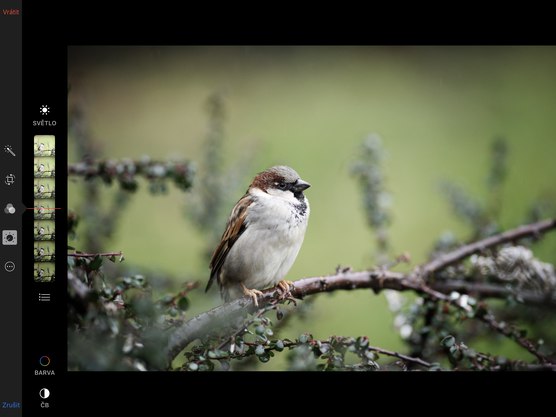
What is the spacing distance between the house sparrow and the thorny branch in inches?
4.1

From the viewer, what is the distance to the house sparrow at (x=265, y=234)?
2.40 meters

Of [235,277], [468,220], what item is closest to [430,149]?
[468,220]

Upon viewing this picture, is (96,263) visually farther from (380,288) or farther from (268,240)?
(380,288)

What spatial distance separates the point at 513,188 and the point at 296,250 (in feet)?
5.29

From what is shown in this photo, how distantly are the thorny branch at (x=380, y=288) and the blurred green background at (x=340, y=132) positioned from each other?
597 millimetres

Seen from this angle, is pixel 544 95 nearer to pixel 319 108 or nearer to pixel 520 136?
pixel 520 136

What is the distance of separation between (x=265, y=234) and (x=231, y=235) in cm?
14

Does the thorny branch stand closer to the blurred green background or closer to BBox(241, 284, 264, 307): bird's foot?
BBox(241, 284, 264, 307): bird's foot

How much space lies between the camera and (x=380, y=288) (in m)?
2.15

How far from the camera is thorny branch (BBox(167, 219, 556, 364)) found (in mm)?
1836

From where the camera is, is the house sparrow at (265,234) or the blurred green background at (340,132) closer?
the house sparrow at (265,234)

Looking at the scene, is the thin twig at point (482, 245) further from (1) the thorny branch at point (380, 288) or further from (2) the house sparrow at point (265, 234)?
(2) the house sparrow at point (265, 234)
